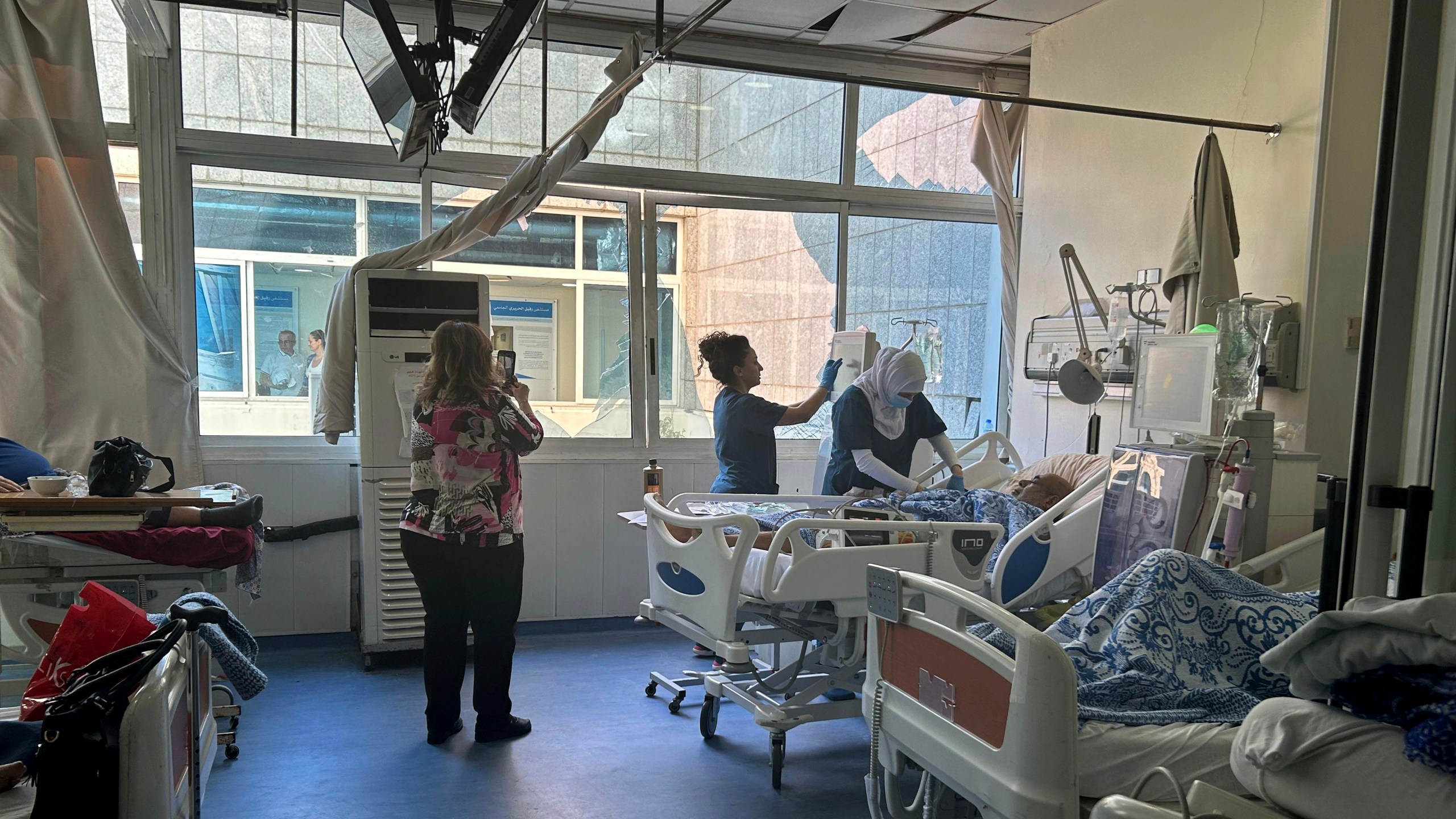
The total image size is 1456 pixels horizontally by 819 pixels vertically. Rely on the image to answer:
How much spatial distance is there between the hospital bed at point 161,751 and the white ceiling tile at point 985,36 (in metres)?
4.71

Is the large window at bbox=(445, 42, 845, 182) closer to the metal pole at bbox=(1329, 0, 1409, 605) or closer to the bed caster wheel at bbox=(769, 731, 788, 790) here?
the bed caster wheel at bbox=(769, 731, 788, 790)

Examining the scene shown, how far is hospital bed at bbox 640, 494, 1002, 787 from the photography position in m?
3.07

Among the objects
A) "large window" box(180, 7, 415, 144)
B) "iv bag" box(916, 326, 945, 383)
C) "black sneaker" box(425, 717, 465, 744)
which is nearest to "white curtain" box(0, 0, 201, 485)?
"large window" box(180, 7, 415, 144)

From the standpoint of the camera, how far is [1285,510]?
10.2 feet

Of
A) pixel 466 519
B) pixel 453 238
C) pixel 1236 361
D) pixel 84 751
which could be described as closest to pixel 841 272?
pixel 453 238

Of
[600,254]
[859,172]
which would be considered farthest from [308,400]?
[859,172]

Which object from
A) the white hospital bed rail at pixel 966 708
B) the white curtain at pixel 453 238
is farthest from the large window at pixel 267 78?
the white hospital bed rail at pixel 966 708

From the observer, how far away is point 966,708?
199 centimetres

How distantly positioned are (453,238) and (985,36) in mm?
3109

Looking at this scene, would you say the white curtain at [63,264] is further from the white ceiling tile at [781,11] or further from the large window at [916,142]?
the large window at [916,142]

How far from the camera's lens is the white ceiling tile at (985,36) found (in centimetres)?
524

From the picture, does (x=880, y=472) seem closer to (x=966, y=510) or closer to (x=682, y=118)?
(x=966, y=510)

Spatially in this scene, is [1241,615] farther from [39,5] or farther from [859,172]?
[39,5]

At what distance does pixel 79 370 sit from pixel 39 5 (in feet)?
4.98
